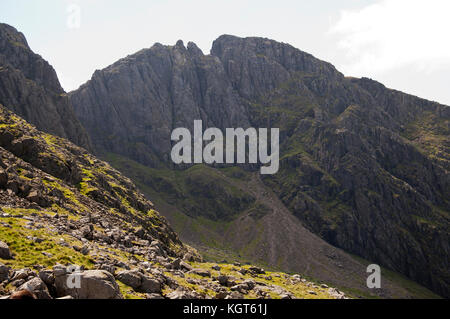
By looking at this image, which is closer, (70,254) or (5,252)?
(5,252)

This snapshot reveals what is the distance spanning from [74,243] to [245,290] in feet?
87.4

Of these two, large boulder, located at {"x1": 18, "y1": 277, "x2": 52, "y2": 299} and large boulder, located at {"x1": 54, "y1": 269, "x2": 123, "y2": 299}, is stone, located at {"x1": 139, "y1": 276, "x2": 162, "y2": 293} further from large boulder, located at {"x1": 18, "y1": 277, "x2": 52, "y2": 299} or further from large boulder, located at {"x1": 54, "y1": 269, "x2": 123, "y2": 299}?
large boulder, located at {"x1": 18, "y1": 277, "x2": 52, "y2": 299}

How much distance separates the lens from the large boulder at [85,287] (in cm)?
2789

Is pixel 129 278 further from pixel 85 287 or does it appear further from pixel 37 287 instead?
pixel 37 287

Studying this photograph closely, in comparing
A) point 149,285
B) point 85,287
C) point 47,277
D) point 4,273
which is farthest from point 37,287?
point 149,285

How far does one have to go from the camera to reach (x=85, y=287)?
28.2 metres

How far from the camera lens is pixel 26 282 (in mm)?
25328
